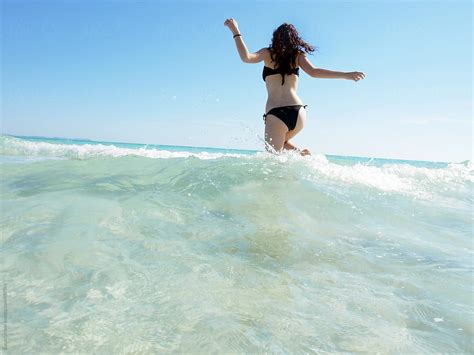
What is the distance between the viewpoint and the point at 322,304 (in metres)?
1.70

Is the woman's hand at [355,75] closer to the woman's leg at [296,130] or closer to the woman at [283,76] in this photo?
the woman at [283,76]

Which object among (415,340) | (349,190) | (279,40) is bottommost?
(415,340)

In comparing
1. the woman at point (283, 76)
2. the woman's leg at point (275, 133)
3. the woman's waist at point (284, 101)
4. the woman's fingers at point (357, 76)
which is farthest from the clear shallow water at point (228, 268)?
→ the woman's fingers at point (357, 76)

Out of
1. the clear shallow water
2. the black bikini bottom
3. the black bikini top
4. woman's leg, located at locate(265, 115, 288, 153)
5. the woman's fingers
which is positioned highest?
the black bikini top

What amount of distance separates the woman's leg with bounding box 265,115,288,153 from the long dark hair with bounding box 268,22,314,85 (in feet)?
1.87

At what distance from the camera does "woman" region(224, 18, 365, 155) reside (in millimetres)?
4465

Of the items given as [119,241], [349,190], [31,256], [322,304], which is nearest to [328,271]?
[322,304]

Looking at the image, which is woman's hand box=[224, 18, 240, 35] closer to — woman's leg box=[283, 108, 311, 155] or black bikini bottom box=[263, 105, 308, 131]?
black bikini bottom box=[263, 105, 308, 131]

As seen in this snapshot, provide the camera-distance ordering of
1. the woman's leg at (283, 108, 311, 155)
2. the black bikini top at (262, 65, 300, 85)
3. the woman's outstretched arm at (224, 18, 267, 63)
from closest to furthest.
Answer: the woman's outstretched arm at (224, 18, 267, 63)
the black bikini top at (262, 65, 300, 85)
the woman's leg at (283, 108, 311, 155)

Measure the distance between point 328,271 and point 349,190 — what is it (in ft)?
8.09

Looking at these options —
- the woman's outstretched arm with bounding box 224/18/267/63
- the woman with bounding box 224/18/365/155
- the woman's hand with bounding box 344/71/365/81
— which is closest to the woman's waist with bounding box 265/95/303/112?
the woman with bounding box 224/18/365/155

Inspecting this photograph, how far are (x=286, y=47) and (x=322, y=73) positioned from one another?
21.4 inches

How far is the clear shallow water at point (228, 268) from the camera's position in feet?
4.59

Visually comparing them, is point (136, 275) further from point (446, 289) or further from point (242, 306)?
point (446, 289)
